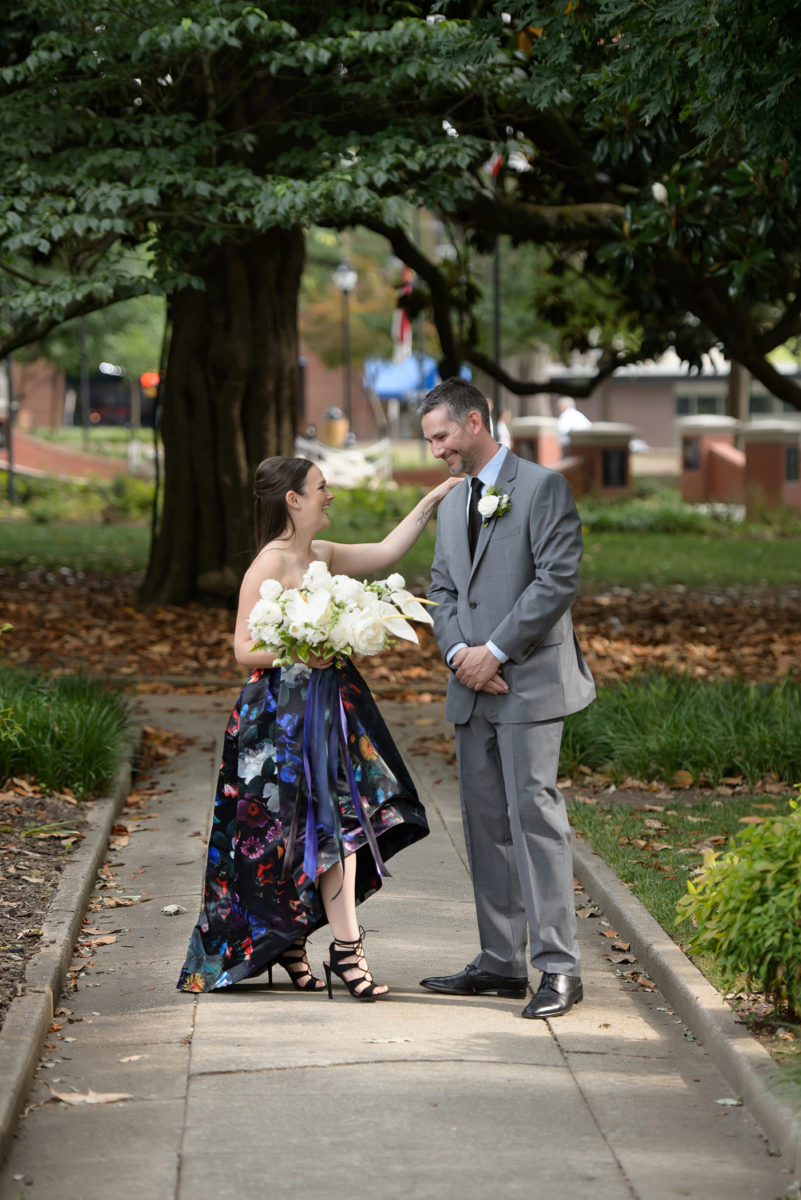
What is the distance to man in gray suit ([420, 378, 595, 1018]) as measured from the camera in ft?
16.8

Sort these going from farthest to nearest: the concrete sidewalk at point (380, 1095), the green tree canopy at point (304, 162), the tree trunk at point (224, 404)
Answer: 1. the tree trunk at point (224, 404)
2. the green tree canopy at point (304, 162)
3. the concrete sidewalk at point (380, 1095)

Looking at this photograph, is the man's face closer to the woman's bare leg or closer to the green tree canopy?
the woman's bare leg

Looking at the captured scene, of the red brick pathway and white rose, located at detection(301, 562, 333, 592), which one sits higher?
the red brick pathway

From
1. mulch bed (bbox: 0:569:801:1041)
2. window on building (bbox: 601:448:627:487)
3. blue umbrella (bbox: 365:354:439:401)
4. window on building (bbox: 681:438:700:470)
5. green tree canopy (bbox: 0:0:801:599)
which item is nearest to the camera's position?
green tree canopy (bbox: 0:0:801:599)

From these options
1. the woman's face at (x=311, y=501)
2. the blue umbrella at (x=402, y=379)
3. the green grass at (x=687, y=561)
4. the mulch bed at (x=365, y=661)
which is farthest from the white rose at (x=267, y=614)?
the blue umbrella at (x=402, y=379)

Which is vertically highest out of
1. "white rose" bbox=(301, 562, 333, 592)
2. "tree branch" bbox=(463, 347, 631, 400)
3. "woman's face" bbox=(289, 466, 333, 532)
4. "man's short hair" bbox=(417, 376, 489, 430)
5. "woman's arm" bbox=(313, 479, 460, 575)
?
"tree branch" bbox=(463, 347, 631, 400)

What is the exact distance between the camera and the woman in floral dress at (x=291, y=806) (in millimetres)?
5219

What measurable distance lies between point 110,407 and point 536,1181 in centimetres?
6637

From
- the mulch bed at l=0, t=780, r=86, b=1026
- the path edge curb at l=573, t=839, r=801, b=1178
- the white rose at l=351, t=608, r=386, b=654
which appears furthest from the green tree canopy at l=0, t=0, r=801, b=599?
the mulch bed at l=0, t=780, r=86, b=1026

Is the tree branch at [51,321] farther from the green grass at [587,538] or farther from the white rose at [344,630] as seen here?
the white rose at [344,630]

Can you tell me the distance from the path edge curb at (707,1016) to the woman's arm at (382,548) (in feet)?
5.64

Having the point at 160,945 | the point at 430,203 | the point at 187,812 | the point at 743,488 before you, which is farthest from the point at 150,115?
the point at 743,488

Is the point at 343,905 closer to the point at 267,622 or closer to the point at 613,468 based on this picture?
the point at 267,622

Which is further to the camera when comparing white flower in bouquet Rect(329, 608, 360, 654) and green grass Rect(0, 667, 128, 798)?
green grass Rect(0, 667, 128, 798)
